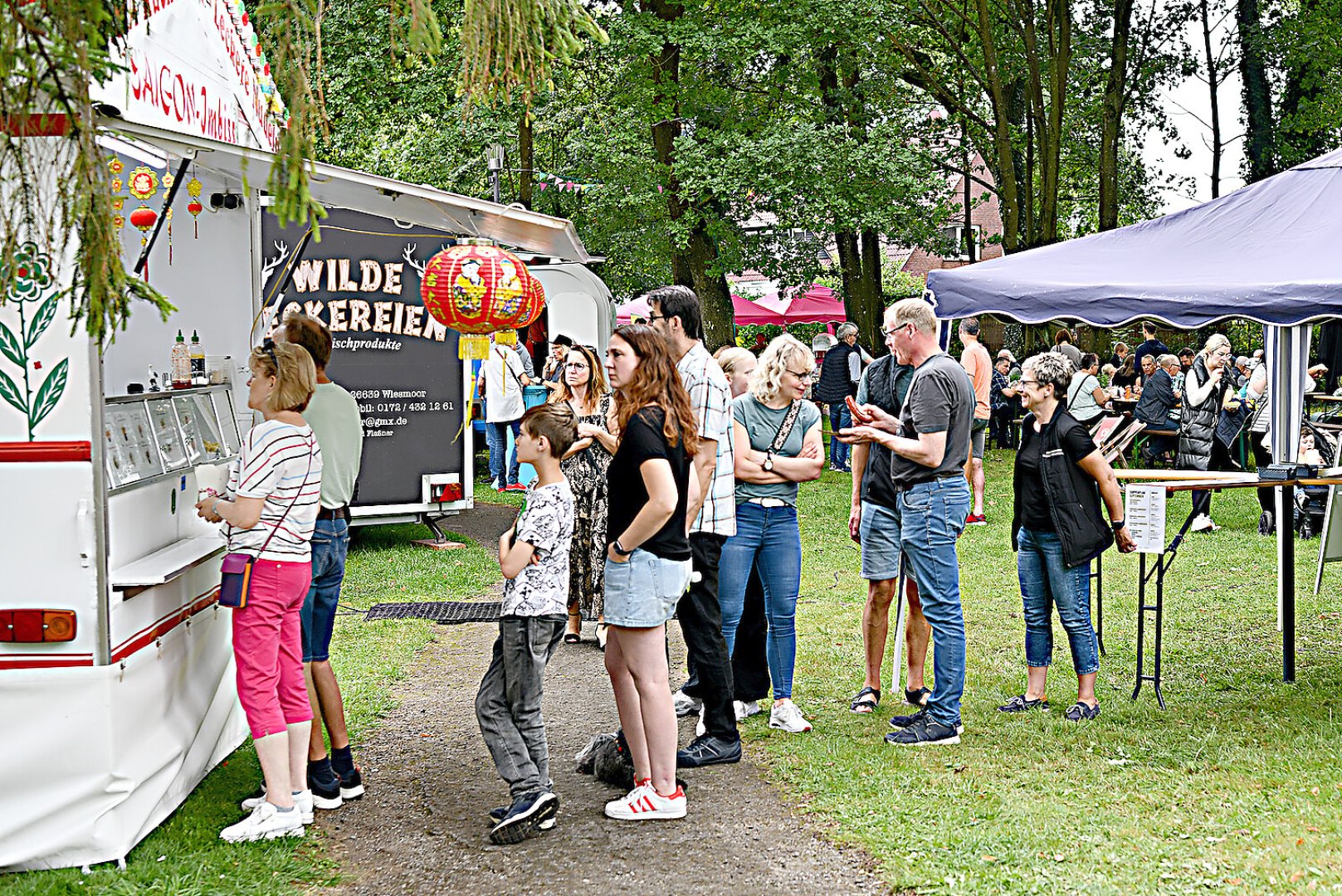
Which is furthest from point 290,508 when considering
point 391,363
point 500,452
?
point 500,452

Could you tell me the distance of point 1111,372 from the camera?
19.4 meters

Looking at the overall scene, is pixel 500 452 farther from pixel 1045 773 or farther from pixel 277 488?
pixel 277 488

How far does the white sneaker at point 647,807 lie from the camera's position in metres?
4.95

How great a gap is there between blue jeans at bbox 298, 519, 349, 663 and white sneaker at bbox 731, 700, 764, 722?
224 centimetres

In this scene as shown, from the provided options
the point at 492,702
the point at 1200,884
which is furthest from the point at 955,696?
the point at 492,702

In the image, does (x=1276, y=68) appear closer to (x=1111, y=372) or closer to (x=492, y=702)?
(x=1111, y=372)

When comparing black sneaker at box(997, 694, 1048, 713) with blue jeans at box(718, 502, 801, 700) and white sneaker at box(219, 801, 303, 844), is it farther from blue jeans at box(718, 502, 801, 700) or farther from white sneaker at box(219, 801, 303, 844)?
white sneaker at box(219, 801, 303, 844)

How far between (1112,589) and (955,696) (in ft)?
14.4

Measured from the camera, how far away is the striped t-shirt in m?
4.51

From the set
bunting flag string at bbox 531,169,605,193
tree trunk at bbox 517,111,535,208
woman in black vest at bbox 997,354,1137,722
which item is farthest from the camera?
tree trunk at bbox 517,111,535,208

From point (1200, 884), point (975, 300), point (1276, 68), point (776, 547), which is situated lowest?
point (1200, 884)

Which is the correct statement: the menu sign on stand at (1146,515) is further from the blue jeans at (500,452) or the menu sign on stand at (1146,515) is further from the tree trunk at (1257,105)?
the tree trunk at (1257,105)

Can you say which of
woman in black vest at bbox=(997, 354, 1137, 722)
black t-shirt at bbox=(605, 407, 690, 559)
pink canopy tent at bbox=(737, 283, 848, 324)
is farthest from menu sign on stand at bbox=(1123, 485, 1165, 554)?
pink canopy tent at bbox=(737, 283, 848, 324)

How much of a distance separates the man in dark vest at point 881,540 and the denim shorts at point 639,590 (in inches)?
69.1
